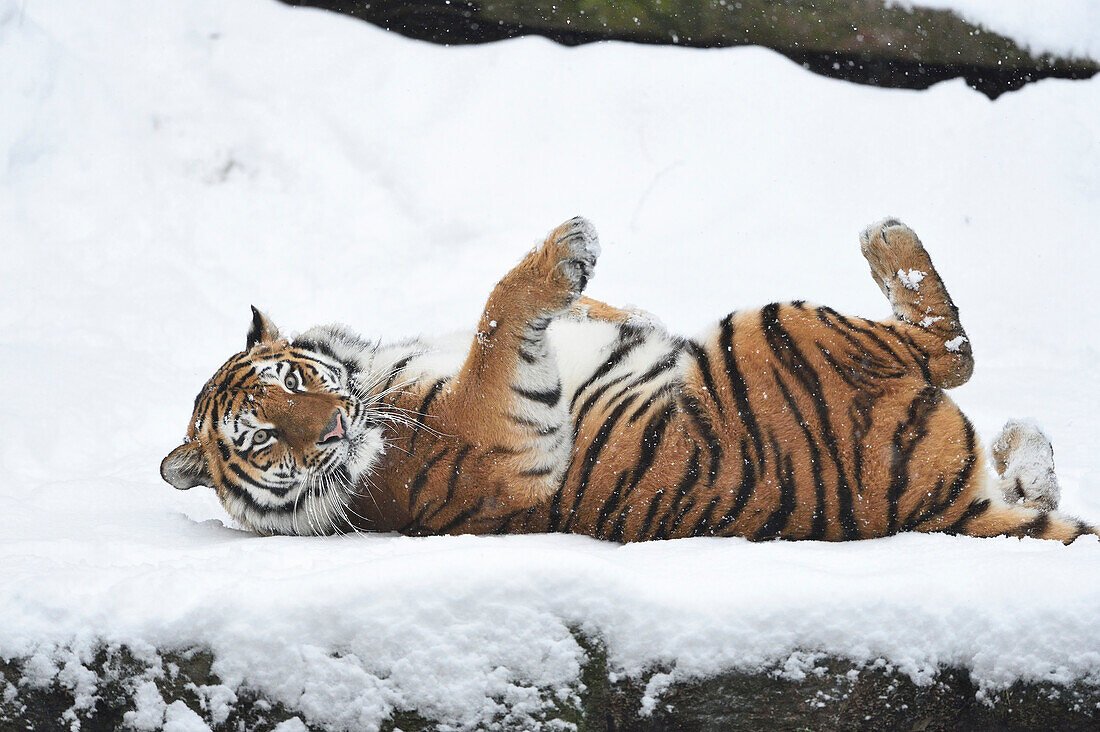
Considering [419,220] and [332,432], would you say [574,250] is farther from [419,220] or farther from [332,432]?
[419,220]

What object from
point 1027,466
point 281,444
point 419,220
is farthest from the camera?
point 419,220

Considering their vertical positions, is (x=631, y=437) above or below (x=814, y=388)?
below

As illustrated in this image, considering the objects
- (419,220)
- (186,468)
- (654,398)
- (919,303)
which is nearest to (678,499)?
(654,398)

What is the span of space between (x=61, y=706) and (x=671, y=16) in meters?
4.41

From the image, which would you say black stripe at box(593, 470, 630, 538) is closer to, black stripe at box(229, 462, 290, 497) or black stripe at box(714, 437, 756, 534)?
black stripe at box(714, 437, 756, 534)

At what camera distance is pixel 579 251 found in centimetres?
230

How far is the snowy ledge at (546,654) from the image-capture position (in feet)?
5.39

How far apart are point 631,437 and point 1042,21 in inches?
165

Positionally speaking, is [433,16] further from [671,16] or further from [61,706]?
[61,706]

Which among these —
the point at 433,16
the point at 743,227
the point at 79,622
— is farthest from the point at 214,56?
the point at 79,622

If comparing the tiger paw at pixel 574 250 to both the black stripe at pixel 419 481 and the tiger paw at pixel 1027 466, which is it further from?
the tiger paw at pixel 1027 466

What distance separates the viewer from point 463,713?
1636mm

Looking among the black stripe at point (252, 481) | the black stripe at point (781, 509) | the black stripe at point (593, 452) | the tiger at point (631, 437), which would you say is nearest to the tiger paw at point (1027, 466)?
the tiger at point (631, 437)

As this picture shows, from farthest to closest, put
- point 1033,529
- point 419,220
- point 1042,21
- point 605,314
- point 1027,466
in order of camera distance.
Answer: point 1042,21, point 419,220, point 605,314, point 1027,466, point 1033,529
